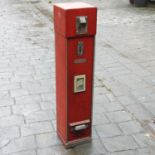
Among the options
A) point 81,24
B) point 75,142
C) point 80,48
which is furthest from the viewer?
point 75,142

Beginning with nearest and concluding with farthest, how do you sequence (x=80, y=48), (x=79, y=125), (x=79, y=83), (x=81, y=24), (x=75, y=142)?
(x=81, y=24) < (x=80, y=48) < (x=79, y=83) < (x=79, y=125) < (x=75, y=142)

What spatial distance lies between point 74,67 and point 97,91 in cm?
183

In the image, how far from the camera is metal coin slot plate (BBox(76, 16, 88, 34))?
3.05m

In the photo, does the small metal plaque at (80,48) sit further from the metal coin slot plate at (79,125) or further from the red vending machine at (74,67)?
the metal coin slot plate at (79,125)

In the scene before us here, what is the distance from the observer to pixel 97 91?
5.04 metres

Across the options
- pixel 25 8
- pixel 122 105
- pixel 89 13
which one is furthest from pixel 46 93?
pixel 25 8

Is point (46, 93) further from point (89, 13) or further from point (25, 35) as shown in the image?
point (25, 35)

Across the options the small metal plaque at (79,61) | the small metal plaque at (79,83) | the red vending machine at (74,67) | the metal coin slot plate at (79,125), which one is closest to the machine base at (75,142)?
the red vending machine at (74,67)

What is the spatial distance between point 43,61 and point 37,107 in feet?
6.61

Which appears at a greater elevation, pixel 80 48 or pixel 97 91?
pixel 80 48

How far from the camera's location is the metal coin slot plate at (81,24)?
3.05 meters

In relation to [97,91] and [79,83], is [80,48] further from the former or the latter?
[97,91]

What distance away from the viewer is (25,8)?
13180 millimetres

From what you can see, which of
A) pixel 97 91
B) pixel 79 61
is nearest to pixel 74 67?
pixel 79 61
